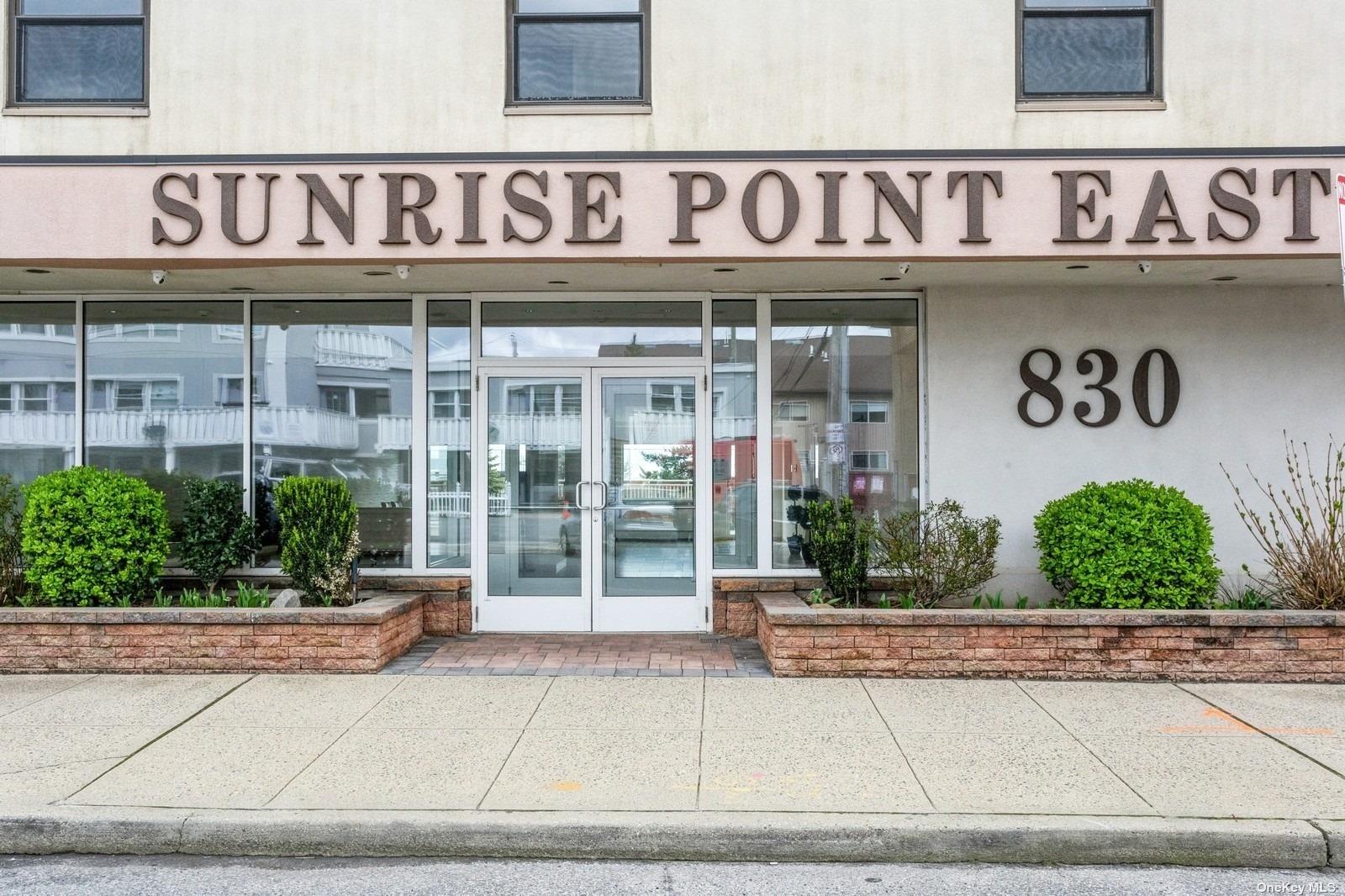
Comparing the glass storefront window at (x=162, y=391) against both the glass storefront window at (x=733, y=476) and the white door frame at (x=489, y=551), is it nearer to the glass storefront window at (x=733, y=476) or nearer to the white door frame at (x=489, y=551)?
the white door frame at (x=489, y=551)

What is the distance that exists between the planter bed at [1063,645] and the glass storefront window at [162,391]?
5249 millimetres

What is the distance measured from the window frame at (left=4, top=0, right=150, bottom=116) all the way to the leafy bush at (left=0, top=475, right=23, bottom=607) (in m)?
3.06

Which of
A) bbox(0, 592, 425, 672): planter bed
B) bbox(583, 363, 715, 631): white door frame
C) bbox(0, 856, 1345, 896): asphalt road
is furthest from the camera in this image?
bbox(583, 363, 715, 631): white door frame

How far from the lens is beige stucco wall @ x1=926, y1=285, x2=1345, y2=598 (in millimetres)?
8422

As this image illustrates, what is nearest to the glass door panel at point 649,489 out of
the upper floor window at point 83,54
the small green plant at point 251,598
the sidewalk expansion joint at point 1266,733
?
the small green plant at point 251,598

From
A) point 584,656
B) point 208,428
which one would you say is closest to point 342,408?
point 208,428

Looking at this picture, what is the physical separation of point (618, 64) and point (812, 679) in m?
5.08

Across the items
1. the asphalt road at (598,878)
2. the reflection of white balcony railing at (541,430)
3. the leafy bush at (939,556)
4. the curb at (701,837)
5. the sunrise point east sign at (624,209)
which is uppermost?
the sunrise point east sign at (624,209)

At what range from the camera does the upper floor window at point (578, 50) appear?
7980 mm

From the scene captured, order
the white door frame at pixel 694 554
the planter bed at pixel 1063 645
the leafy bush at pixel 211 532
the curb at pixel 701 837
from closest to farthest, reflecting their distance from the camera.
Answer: the curb at pixel 701 837 < the planter bed at pixel 1063 645 < the leafy bush at pixel 211 532 < the white door frame at pixel 694 554

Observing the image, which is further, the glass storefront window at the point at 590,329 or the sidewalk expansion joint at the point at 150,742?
the glass storefront window at the point at 590,329

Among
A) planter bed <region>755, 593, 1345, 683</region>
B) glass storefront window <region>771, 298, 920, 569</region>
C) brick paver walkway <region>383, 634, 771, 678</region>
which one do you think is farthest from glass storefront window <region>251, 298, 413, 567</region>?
planter bed <region>755, 593, 1345, 683</region>

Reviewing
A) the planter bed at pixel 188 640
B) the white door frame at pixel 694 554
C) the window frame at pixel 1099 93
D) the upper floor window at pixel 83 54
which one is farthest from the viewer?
the white door frame at pixel 694 554

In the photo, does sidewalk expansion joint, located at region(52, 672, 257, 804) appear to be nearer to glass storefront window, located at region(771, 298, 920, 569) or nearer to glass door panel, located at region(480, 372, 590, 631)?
glass door panel, located at region(480, 372, 590, 631)
